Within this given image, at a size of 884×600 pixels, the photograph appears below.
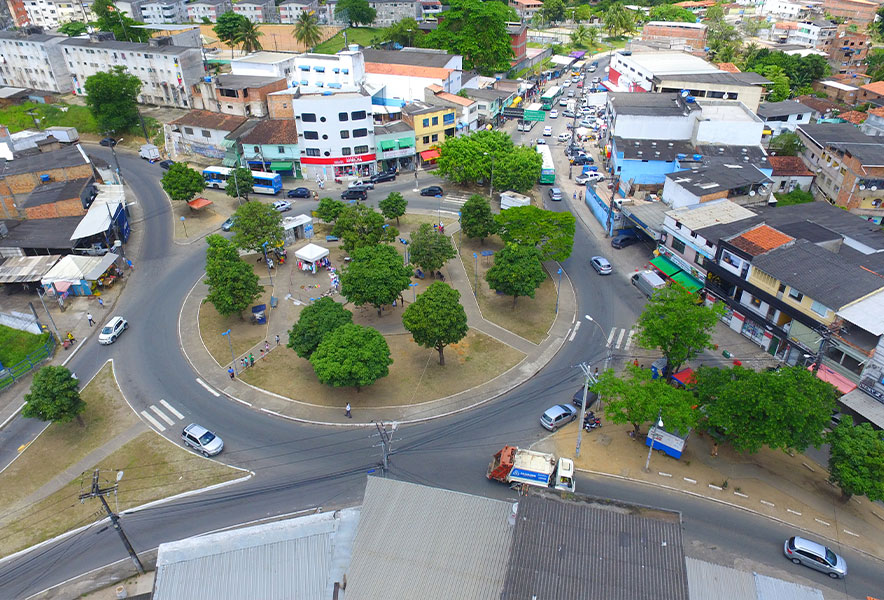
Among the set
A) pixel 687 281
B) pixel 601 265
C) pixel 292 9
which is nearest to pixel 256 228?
pixel 601 265

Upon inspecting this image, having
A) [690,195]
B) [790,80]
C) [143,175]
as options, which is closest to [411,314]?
[690,195]

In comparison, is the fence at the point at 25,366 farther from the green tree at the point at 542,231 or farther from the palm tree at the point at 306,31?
the palm tree at the point at 306,31

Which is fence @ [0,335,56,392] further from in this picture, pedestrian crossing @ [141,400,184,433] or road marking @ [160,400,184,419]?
road marking @ [160,400,184,419]

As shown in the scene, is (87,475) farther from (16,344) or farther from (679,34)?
(679,34)

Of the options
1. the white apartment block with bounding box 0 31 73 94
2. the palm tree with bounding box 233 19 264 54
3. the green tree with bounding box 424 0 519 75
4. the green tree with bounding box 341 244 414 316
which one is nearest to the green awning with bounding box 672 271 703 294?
the green tree with bounding box 341 244 414 316

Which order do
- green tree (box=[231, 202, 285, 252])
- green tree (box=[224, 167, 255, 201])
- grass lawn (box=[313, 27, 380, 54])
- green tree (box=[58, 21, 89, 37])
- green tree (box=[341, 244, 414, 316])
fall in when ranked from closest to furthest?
green tree (box=[341, 244, 414, 316]) < green tree (box=[231, 202, 285, 252]) < green tree (box=[224, 167, 255, 201]) < green tree (box=[58, 21, 89, 37]) < grass lawn (box=[313, 27, 380, 54])

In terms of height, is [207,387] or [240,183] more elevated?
[240,183]

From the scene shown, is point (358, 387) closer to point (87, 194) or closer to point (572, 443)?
point (572, 443)
